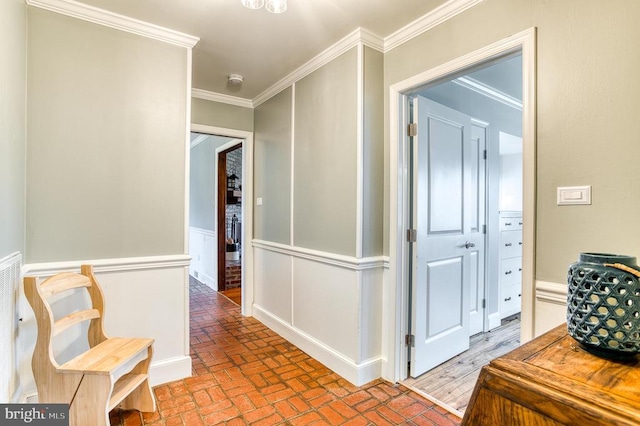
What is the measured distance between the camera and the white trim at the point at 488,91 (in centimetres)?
294

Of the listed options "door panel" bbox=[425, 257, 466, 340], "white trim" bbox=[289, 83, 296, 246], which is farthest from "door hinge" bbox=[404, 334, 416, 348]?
"white trim" bbox=[289, 83, 296, 246]

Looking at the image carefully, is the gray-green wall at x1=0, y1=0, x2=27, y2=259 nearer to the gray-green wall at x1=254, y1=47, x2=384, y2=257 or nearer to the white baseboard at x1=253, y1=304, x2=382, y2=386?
the gray-green wall at x1=254, y1=47, x2=384, y2=257

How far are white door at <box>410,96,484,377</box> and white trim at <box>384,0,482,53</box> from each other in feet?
1.38

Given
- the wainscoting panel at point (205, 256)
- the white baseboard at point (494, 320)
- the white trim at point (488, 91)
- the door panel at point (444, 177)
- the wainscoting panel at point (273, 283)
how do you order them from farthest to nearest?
the wainscoting panel at point (205, 256)
the white baseboard at point (494, 320)
the wainscoting panel at point (273, 283)
the white trim at point (488, 91)
the door panel at point (444, 177)

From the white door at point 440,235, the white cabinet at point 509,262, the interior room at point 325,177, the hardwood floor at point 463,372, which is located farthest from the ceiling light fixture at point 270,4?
the white cabinet at point 509,262

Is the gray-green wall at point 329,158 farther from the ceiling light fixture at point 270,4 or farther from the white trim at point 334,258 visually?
the ceiling light fixture at point 270,4

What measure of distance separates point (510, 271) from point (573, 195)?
96.0 inches

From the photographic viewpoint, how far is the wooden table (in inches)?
25.4

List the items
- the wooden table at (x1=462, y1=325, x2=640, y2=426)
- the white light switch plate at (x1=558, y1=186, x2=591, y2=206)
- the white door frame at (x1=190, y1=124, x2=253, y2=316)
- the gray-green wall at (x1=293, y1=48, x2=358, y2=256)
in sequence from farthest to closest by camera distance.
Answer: the white door frame at (x1=190, y1=124, x2=253, y2=316) < the gray-green wall at (x1=293, y1=48, x2=358, y2=256) < the white light switch plate at (x1=558, y1=186, x2=591, y2=206) < the wooden table at (x1=462, y1=325, x2=640, y2=426)

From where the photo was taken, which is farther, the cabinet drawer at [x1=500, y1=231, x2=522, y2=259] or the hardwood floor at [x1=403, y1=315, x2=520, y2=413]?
the cabinet drawer at [x1=500, y1=231, x2=522, y2=259]

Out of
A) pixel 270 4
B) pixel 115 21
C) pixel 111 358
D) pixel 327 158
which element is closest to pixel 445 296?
pixel 327 158

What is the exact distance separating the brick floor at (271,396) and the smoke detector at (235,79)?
8.09 feet

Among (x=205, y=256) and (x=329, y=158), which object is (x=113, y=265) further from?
(x=205, y=256)

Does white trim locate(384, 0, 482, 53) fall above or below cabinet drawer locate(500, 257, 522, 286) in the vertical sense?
above
